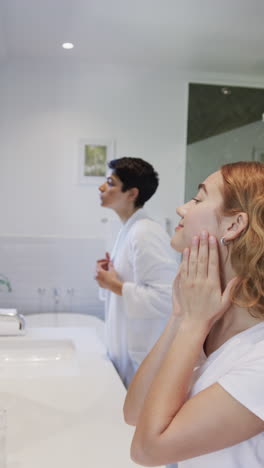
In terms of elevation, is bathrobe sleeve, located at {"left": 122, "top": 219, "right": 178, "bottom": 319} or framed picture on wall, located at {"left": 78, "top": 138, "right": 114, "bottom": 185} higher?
framed picture on wall, located at {"left": 78, "top": 138, "right": 114, "bottom": 185}

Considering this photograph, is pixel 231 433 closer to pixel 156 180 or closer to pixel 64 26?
pixel 156 180

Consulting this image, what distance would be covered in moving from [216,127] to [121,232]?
0.51 m

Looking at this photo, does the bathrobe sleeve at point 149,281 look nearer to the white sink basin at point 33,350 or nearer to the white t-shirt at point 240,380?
the white sink basin at point 33,350

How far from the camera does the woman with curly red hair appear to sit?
0.57 meters

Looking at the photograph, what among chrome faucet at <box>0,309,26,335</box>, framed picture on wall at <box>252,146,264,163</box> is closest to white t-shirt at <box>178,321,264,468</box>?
framed picture on wall at <box>252,146,264,163</box>

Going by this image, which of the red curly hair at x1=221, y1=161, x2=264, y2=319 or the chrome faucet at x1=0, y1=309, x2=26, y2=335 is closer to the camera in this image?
the red curly hair at x1=221, y1=161, x2=264, y2=319

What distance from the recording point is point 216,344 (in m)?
0.74

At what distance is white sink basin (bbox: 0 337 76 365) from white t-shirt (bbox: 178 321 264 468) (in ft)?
3.13

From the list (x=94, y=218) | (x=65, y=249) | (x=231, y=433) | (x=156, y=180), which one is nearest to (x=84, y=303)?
(x=65, y=249)

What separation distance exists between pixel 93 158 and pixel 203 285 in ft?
3.77

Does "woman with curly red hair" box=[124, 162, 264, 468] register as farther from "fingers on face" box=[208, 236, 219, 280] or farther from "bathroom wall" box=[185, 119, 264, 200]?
"bathroom wall" box=[185, 119, 264, 200]

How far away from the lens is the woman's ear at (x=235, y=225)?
0.66m

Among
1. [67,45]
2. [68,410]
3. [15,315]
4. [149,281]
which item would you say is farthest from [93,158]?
[68,410]

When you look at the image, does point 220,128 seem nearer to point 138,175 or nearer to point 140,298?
point 138,175
